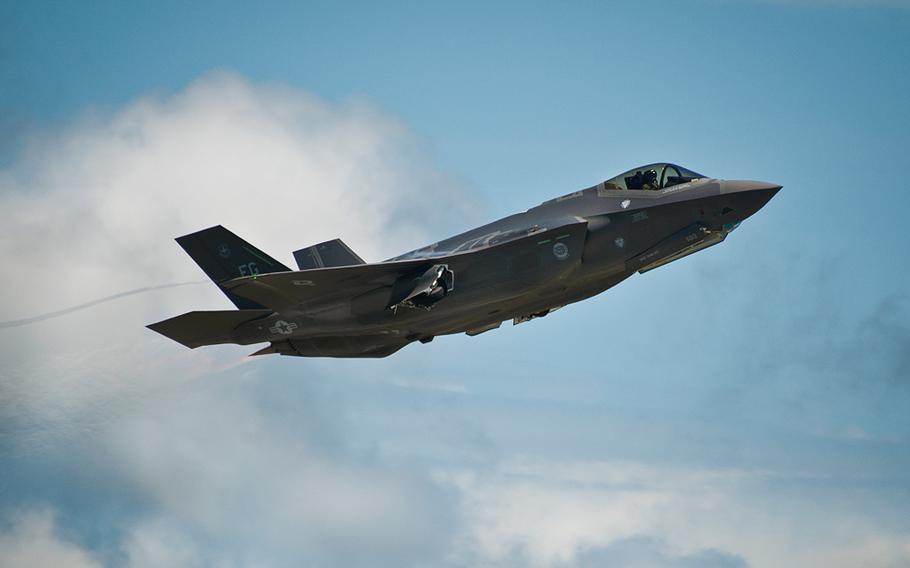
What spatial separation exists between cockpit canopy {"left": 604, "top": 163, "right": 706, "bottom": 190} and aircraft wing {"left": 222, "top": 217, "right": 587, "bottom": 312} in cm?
176

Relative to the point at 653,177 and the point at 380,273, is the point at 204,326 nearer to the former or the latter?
the point at 380,273

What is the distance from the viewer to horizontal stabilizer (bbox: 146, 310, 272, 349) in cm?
3669

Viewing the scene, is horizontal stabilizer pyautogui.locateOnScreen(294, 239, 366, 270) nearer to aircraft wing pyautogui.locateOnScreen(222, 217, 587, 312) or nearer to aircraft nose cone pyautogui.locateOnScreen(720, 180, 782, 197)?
aircraft wing pyautogui.locateOnScreen(222, 217, 587, 312)

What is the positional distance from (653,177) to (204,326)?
13.3 meters

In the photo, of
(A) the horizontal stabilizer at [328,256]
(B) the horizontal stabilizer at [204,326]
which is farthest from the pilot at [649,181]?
(B) the horizontal stabilizer at [204,326]

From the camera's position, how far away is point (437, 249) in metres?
37.1

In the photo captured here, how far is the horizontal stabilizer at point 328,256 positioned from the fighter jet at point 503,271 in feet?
7.14

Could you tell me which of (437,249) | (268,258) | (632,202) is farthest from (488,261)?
(268,258)

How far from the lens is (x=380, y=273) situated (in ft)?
117

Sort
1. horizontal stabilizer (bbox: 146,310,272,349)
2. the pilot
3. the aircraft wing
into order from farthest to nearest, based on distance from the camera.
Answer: horizontal stabilizer (bbox: 146,310,272,349)
the pilot
the aircraft wing

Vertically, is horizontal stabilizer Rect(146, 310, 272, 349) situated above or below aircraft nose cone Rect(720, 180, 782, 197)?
below

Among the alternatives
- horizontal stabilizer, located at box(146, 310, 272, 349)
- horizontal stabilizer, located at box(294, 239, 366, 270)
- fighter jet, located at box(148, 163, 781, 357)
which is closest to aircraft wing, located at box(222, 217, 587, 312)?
fighter jet, located at box(148, 163, 781, 357)

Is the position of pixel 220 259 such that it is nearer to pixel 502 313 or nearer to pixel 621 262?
pixel 502 313

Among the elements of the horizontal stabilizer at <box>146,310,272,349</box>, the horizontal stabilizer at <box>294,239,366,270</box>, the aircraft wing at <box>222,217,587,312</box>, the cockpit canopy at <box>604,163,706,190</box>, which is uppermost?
the cockpit canopy at <box>604,163,706,190</box>
